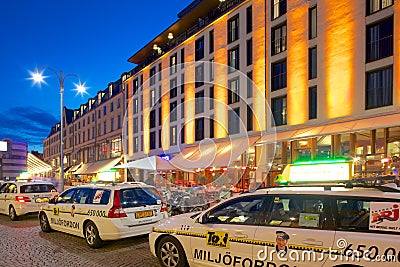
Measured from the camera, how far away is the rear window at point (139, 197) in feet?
26.7

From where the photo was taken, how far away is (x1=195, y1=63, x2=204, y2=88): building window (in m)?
28.3

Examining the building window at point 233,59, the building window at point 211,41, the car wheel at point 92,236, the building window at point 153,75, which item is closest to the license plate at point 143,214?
the car wheel at point 92,236

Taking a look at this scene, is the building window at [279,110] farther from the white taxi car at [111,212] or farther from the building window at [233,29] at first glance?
the white taxi car at [111,212]

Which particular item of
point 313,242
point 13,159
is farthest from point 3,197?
point 13,159

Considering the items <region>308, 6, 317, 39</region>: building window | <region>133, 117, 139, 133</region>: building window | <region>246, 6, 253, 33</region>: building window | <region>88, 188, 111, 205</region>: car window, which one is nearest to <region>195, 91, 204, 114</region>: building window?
<region>246, 6, 253, 33</region>: building window

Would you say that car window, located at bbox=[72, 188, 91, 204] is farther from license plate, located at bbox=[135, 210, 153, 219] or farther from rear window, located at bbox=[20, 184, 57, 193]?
rear window, located at bbox=[20, 184, 57, 193]

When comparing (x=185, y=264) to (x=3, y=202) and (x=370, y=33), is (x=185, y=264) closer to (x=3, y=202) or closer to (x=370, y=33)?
(x=3, y=202)

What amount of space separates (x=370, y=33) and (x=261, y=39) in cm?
735

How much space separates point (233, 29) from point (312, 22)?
23.8 ft

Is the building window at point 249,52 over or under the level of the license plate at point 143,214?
over

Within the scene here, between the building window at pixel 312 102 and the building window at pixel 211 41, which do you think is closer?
the building window at pixel 312 102

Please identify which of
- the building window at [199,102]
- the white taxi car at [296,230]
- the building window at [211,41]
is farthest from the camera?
the building window at [199,102]

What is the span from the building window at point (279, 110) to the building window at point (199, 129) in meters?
7.75

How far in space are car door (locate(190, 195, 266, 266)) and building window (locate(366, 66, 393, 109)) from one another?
13.2 metres
